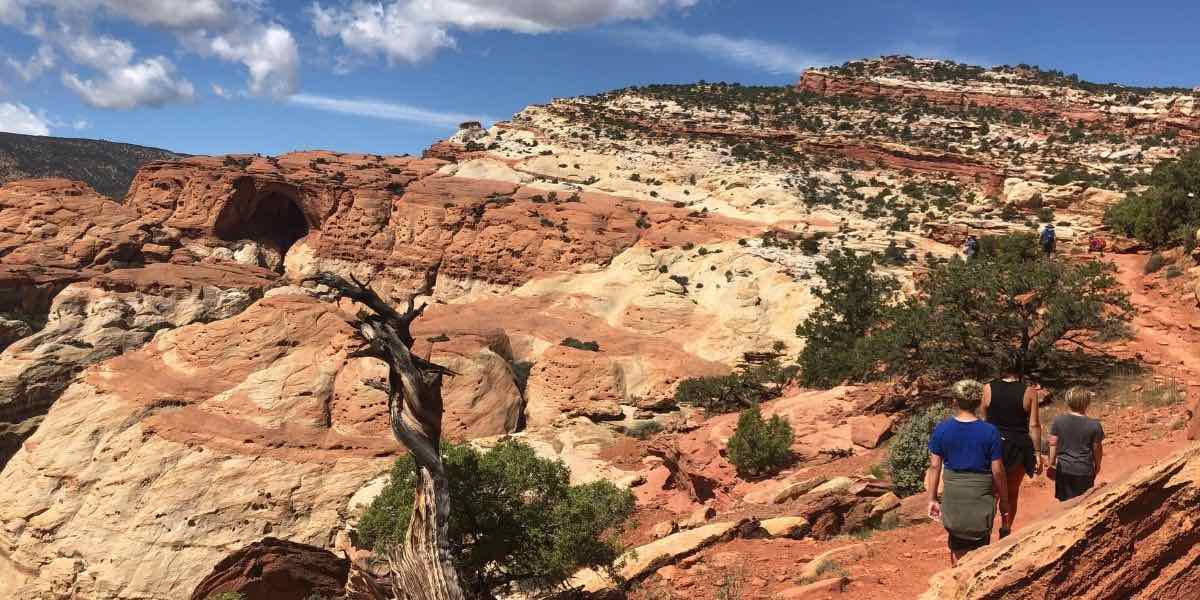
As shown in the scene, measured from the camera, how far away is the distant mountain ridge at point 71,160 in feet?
257

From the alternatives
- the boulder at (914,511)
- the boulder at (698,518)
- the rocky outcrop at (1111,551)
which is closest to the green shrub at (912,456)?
the boulder at (914,511)

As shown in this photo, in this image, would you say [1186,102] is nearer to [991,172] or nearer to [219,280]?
[991,172]

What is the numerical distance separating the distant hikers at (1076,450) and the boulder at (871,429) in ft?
23.1

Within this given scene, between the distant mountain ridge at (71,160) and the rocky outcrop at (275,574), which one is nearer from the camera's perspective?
the rocky outcrop at (275,574)

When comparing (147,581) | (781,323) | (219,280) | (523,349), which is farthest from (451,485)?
(219,280)

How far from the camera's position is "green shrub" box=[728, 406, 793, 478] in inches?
542

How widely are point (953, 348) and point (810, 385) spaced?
627cm

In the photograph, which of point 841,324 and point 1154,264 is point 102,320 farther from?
point 1154,264

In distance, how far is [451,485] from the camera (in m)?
8.92

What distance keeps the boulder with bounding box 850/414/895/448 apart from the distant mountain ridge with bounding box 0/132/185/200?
8188 cm

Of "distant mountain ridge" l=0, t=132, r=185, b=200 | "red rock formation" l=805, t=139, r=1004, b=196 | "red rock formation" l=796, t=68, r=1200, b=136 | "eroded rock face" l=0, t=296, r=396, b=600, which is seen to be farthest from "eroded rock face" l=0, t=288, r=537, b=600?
"distant mountain ridge" l=0, t=132, r=185, b=200

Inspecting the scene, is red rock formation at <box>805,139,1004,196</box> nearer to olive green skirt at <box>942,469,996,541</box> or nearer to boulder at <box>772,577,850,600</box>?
boulder at <box>772,577,850,600</box>

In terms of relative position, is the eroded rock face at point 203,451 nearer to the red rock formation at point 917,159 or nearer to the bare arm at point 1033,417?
the bare arm at point 1033,417

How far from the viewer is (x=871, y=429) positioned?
1341 cm
